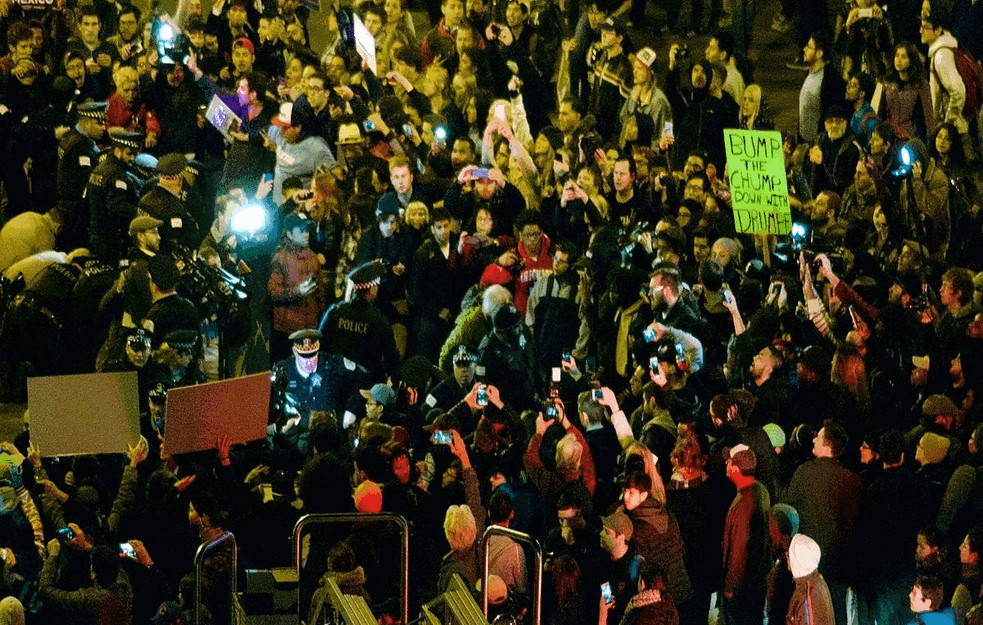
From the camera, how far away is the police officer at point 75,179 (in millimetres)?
15211

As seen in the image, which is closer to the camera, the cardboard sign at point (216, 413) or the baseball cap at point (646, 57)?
the cardboard sign at point (216, 413)

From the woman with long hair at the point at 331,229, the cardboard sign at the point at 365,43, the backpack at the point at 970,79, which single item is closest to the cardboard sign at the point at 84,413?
the woman with long hair at the point at 331,229

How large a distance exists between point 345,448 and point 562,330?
2429mm

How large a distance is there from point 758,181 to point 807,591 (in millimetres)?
4434

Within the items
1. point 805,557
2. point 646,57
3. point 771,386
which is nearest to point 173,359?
point 771,386

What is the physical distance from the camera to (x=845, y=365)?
13578 millimetres

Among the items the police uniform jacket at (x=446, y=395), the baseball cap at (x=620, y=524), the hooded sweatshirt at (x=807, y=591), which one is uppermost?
the police uniform jacket at (x=446, y=395)

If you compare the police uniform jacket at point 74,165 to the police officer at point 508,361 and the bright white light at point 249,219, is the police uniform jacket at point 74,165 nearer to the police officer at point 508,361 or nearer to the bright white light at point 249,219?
the bright white light at point 249,219

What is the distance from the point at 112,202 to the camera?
48.6 feet

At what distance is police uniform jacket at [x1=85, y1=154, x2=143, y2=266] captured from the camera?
1479 centimetres

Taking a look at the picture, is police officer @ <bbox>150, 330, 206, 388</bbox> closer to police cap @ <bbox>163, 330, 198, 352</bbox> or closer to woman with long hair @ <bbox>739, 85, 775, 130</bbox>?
police cap @ <bbox>163, 330, 198, 352</bbox>

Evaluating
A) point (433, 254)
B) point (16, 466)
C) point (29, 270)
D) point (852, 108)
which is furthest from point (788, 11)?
point (16, 466)

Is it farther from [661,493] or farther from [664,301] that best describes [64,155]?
[661,493]

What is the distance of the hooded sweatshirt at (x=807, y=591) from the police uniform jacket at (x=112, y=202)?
529 centimetres
